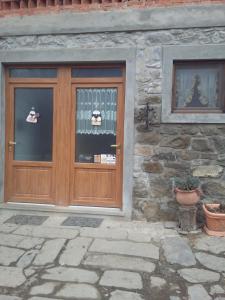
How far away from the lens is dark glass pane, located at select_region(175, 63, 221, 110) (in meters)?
5.16

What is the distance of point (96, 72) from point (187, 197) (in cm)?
239

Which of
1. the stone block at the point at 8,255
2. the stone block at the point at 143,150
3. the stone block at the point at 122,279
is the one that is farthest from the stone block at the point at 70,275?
the stone block at the point at 143,150

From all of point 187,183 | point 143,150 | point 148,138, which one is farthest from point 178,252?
point 148,138

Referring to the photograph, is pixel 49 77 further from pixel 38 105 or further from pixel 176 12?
pixel 176 12

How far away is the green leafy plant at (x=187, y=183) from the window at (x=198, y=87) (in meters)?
1.02

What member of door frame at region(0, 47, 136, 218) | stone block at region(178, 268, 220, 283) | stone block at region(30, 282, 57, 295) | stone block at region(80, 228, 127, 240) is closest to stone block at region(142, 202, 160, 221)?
door frame at region(0, 47, 136, 218)

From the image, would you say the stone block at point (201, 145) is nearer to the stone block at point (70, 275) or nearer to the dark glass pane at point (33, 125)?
the dark glass pane at point (33, 125)

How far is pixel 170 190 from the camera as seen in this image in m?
5.22

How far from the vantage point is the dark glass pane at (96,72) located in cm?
545

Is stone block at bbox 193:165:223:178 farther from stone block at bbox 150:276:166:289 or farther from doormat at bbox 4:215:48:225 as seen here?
doormat at bbox 4:215:48:225

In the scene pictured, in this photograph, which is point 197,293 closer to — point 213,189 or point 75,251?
point 75,251

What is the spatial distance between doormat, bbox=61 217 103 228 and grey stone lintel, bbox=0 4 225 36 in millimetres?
2884

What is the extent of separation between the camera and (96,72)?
5.50 meters

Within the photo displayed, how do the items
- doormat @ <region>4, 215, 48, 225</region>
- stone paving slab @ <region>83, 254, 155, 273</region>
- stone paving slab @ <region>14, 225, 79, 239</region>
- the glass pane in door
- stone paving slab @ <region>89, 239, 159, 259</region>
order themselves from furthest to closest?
1. the glass pane in door
2. doormat @ <region>4, 215, 48, 225</region>
3. stone paving slab @ <region>14, 225, 79, 239</region>
4. stone paving slab @ <region>89, 239, 159, 259</region>
5. stone paving slab @ <region>83, 254, 155, 273</region>
